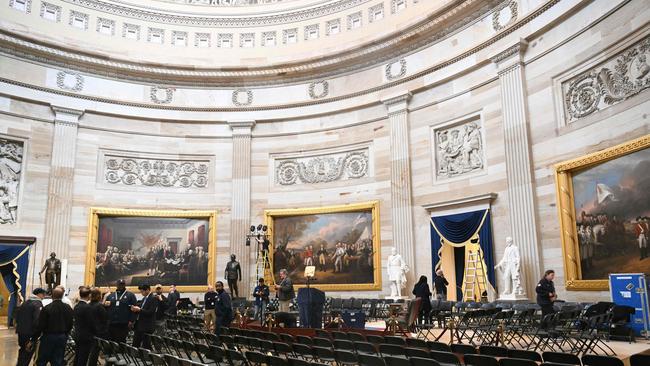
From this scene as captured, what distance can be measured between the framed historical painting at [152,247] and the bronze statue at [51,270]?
2.19 metres

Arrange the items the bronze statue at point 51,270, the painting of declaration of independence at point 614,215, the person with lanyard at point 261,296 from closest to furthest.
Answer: the painting of declaration of independence at point 614,215 → the person with lanyard at point 261,296 → the bronze statue at point 51,270

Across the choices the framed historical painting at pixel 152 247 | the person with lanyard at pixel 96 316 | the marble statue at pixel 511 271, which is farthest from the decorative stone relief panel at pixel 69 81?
the marble statue at pixel 511 271

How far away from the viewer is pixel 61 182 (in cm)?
2306

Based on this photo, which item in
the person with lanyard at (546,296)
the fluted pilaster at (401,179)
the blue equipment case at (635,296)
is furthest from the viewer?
the fluted pilaster at (401,179)

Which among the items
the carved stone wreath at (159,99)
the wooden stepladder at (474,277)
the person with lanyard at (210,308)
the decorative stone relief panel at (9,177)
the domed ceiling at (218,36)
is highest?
the domed ceiling at (218,36)

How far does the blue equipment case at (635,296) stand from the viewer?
11.9 meters

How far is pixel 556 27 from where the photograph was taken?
16.6 metres

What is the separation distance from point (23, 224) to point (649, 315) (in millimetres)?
21965

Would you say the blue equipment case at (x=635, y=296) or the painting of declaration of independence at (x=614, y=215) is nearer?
the blue equipment case at (x=635, y=296)

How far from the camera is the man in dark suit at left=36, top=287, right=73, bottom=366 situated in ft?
29.5

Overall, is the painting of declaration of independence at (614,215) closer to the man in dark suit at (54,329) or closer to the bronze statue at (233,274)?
the man in dark suit at (54,329)

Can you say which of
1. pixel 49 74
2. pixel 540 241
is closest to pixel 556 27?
pixel 540 241

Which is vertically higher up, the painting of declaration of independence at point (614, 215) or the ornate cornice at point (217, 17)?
the ornate cornice at point (217, 17)

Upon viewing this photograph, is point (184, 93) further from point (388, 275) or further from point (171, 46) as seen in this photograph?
point (388, 275)
